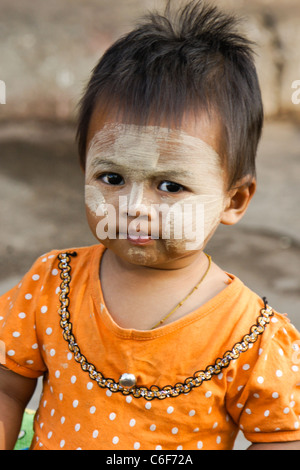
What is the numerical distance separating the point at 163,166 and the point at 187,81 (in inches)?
6.0

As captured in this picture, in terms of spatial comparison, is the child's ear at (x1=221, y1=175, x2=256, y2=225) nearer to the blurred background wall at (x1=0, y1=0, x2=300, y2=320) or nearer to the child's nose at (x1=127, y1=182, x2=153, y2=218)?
the child's nose at (x1=127, y1=182, x2=153, y2=218)

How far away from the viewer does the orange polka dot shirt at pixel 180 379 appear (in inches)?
45.6

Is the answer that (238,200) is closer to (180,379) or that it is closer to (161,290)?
(161,290)

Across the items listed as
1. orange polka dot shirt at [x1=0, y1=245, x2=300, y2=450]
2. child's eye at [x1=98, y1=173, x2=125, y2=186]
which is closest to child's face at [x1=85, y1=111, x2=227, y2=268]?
child's eye at [x1=98, y1=173, x2=125, y2=186]

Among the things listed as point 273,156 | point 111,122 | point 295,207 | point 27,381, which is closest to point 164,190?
point 111,122

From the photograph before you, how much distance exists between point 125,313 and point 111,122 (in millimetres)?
365

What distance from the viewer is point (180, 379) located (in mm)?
1170

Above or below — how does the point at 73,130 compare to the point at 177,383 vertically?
below

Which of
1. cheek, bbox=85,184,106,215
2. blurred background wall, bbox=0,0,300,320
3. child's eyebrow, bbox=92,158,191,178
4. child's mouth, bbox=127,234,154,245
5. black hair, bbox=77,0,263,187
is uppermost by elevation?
black hair, bbox=77,0,263,187

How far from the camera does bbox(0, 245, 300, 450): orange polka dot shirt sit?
1.16 m

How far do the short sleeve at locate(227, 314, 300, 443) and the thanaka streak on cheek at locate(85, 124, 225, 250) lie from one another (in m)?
0.26

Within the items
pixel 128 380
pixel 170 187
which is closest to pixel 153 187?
pixel 170 187

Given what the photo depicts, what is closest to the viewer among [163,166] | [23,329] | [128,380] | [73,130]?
[163,166]

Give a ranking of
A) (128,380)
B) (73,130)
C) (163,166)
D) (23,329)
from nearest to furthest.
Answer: (163,166), (128,380), (23,329), (73,130)
